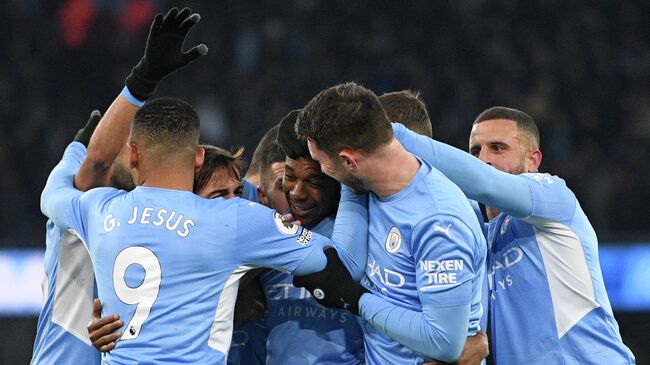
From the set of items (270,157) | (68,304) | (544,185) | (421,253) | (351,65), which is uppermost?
(351,65)

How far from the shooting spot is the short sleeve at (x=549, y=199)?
3.42 metres

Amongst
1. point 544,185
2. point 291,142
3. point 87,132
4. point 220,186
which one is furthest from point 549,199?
point 87,132

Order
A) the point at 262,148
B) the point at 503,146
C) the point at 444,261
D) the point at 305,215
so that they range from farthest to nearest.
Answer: the point at 262,148 < the point at 503,146 < the point at 305,215 < the point at 444,261

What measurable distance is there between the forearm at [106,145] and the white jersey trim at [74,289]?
263 mm

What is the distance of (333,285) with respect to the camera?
124 inches

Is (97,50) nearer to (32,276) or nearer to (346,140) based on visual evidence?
(32,276)

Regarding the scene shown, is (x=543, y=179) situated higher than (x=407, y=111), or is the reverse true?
(x=407, y=111)

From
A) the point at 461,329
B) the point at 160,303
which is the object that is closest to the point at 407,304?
the point at 461,329

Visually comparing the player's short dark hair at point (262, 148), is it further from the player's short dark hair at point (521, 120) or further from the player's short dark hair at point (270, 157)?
the player's short dark hair at point (521, 120)

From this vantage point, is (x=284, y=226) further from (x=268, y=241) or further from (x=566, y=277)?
(x=566, y=277)

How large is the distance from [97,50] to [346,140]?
Result: 8.15 meters

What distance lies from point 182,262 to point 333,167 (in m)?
0.64

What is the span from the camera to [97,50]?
10.6 meters

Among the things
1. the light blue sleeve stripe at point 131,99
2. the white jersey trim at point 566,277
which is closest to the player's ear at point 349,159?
the white jersey trim at point 566,277
